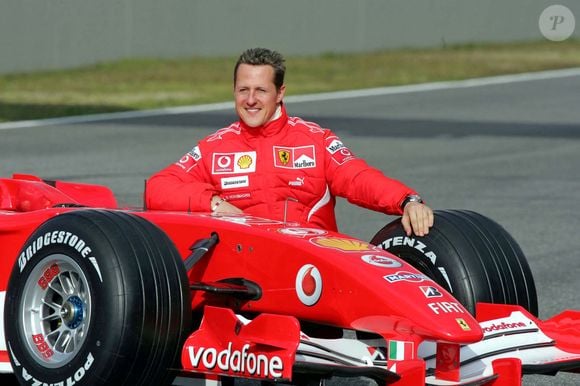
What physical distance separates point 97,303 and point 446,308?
4.39ft

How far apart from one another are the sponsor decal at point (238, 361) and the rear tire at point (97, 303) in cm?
15

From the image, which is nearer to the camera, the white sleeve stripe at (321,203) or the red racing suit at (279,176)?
the red racing suit at (279,176)

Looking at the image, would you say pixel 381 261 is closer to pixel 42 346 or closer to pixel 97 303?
pixel 97 303

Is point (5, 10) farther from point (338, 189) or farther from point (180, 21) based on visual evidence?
point (338, 189)

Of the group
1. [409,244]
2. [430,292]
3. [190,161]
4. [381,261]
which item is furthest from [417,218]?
[190,161]

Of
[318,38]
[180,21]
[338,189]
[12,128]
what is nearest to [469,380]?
[338,189]

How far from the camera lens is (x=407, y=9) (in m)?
29.2

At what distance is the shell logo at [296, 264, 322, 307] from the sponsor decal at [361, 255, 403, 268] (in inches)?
8.4

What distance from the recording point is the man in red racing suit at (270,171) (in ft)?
21.7

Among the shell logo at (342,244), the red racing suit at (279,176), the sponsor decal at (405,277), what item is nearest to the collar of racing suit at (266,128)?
the red racing suit at (279,176)

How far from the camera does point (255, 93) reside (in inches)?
263

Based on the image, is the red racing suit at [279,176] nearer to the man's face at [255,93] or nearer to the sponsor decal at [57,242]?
the man's face at [255,93]

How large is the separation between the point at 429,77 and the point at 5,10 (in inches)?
288

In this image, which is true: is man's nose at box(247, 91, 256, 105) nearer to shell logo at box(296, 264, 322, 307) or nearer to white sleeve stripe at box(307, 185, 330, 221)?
white sleeve stripe at box(307, 185, 330, 221)
